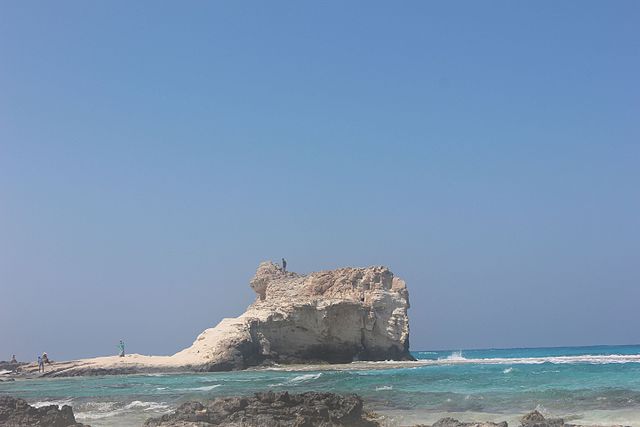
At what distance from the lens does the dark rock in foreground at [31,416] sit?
46.6ft

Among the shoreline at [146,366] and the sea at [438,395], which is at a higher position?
the shoreline at [146,366]

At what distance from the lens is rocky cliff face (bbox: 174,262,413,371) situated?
1604 inches

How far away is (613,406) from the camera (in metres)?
17.3

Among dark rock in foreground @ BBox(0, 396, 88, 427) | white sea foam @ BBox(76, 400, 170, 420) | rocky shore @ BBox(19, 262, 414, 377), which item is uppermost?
rocky shore @ BBox(19, 262, 414, 377)

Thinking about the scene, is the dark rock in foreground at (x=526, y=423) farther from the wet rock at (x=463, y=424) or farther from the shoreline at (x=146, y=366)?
the shoreline at (x=146, y=366)

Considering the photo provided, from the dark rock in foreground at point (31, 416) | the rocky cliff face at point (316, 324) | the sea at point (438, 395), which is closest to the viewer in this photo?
the dark rock in foreground at point (31, 416)

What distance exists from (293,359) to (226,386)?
17750 mm

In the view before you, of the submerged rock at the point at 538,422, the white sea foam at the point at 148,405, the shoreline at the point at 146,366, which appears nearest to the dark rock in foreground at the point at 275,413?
the submerged rock at the point at 538,422

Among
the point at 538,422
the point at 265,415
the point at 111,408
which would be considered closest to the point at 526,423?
the point at 538,422

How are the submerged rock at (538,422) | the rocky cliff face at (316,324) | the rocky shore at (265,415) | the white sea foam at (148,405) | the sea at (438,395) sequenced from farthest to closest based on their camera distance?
the rocky cliff face at (316,324) < the white sea foam at (148,405) < the sea at (438,395) < the rocky shore at (265,415) < the submerged rock at (538,422)

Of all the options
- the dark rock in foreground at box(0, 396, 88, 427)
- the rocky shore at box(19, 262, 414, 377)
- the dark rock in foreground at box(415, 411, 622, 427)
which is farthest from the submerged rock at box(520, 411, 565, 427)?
the rocky shore at box(19, 262, 414, 377)

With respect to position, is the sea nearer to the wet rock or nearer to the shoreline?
the wet rock

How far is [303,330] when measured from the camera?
→ 4309 cm

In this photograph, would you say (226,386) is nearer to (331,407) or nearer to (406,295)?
(331,407)
